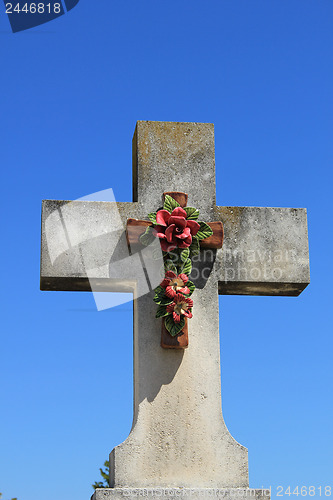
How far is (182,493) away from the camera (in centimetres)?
542

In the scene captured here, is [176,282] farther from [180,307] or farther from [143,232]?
[143,232]

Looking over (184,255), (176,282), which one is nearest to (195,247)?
(184,255)

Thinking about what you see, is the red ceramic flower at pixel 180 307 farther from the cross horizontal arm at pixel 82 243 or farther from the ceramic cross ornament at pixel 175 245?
the cross horizontal arm at pixel 82 243

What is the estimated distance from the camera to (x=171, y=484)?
5.50 m

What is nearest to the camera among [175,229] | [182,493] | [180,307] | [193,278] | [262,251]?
[182,493]

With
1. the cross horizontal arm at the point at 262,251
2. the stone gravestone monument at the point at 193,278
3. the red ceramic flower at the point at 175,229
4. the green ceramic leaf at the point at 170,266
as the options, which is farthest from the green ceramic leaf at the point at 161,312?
the cross horizontal arm at the point at 262,251

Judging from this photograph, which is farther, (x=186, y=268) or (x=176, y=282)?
(x=186, y=268)

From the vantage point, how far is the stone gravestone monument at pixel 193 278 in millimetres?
5539

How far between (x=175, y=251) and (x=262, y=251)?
0.73 metres

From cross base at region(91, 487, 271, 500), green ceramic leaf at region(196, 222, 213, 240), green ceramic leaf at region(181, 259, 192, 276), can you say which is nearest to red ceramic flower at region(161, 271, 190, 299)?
green ceramic leaf at region(181, 259, 192, 276)

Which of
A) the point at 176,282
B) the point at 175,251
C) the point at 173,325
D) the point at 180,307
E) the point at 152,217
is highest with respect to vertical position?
the point at 152,217

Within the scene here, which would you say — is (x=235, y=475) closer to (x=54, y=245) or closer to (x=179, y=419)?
(x=179, y=419)

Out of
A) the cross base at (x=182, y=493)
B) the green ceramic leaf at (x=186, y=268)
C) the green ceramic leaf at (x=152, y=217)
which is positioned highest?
the green ceramic leaf at (x=152, y=217)

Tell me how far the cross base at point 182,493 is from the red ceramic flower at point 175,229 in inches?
67.7
